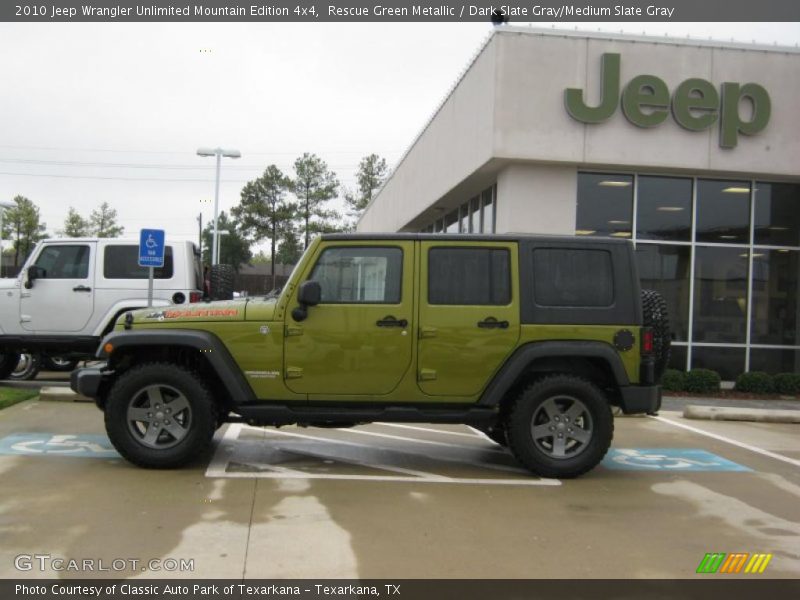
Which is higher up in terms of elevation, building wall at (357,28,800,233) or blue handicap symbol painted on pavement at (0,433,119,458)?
building wall at (357,28,800,233)

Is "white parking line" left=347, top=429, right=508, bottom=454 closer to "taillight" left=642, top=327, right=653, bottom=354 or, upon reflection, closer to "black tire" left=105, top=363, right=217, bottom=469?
"taillight" left=642, top=327, right=653, bottom=354

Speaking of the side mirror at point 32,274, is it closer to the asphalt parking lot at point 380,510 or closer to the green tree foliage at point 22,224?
the asphalt parking lot at point 380,510

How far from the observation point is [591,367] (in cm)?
644

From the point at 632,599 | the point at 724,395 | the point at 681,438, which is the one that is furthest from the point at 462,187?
the point at 632,599

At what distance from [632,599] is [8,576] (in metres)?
3.25

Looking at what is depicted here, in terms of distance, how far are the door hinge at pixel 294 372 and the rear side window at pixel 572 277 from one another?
6.94 feet

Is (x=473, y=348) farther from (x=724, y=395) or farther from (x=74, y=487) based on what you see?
(x=724, y=395)

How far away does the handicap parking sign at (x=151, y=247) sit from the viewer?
10.1 m

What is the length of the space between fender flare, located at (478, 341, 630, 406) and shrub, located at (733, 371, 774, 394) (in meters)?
8.78

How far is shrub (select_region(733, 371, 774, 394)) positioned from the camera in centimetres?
1361

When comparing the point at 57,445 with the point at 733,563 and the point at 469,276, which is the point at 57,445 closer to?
the point at 469,276

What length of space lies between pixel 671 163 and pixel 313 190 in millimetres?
36286

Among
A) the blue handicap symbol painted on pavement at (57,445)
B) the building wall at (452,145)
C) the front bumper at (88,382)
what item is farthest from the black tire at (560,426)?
the building wall at (452,145)

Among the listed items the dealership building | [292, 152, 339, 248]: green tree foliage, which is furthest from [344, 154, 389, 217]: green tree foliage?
the dealership building
